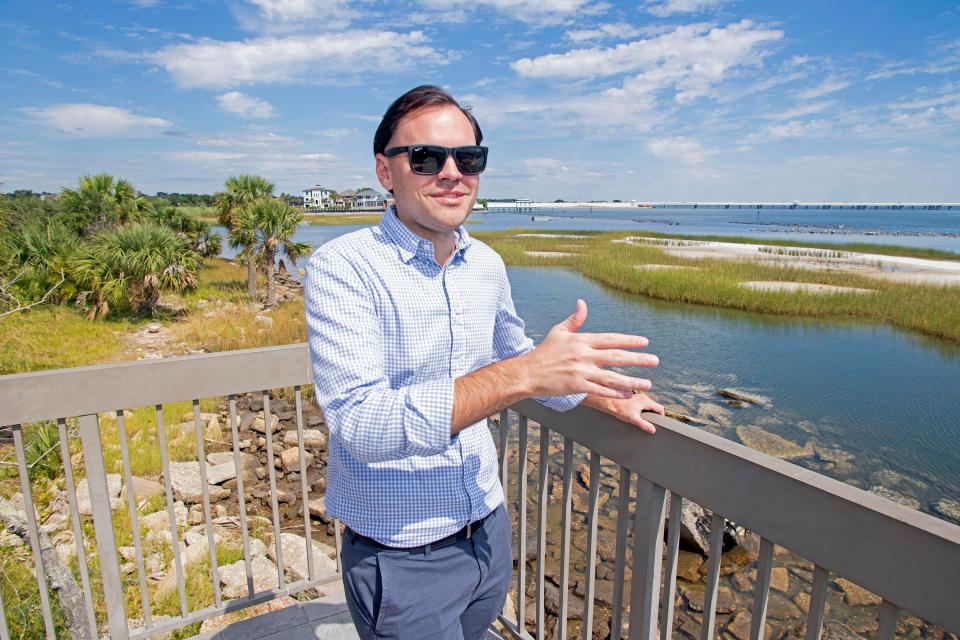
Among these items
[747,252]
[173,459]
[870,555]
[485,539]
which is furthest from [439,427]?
[747,252]

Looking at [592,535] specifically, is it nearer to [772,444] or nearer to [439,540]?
[439,540]

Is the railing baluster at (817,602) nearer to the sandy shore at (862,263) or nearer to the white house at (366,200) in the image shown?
the sandy shore at (862,263)

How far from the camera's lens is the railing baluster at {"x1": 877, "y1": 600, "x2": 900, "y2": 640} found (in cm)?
101

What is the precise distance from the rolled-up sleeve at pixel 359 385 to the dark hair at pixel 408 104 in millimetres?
347

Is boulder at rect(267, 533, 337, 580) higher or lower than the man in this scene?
lower

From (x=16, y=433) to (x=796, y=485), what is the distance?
7.43 ft

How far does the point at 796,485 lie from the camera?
112 cm

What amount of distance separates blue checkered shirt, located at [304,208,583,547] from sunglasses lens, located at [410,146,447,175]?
0.14 m

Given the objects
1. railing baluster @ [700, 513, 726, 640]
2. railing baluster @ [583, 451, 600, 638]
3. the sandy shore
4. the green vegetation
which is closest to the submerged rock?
railing baluster @ [583, 451, 600, 638]

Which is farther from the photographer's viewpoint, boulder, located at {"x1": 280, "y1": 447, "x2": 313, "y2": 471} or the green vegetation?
the green vegetation

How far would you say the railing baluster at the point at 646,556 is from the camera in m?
1.50

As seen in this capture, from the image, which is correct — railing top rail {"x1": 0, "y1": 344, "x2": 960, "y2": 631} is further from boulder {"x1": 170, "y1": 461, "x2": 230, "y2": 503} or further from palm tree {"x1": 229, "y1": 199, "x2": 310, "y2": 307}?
palm tree {"x1": 229, "y1": 199, "x2": 310, "y2": 307}

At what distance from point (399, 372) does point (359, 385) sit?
8.4 inches

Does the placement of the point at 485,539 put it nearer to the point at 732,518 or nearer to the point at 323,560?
the point at 732,518
